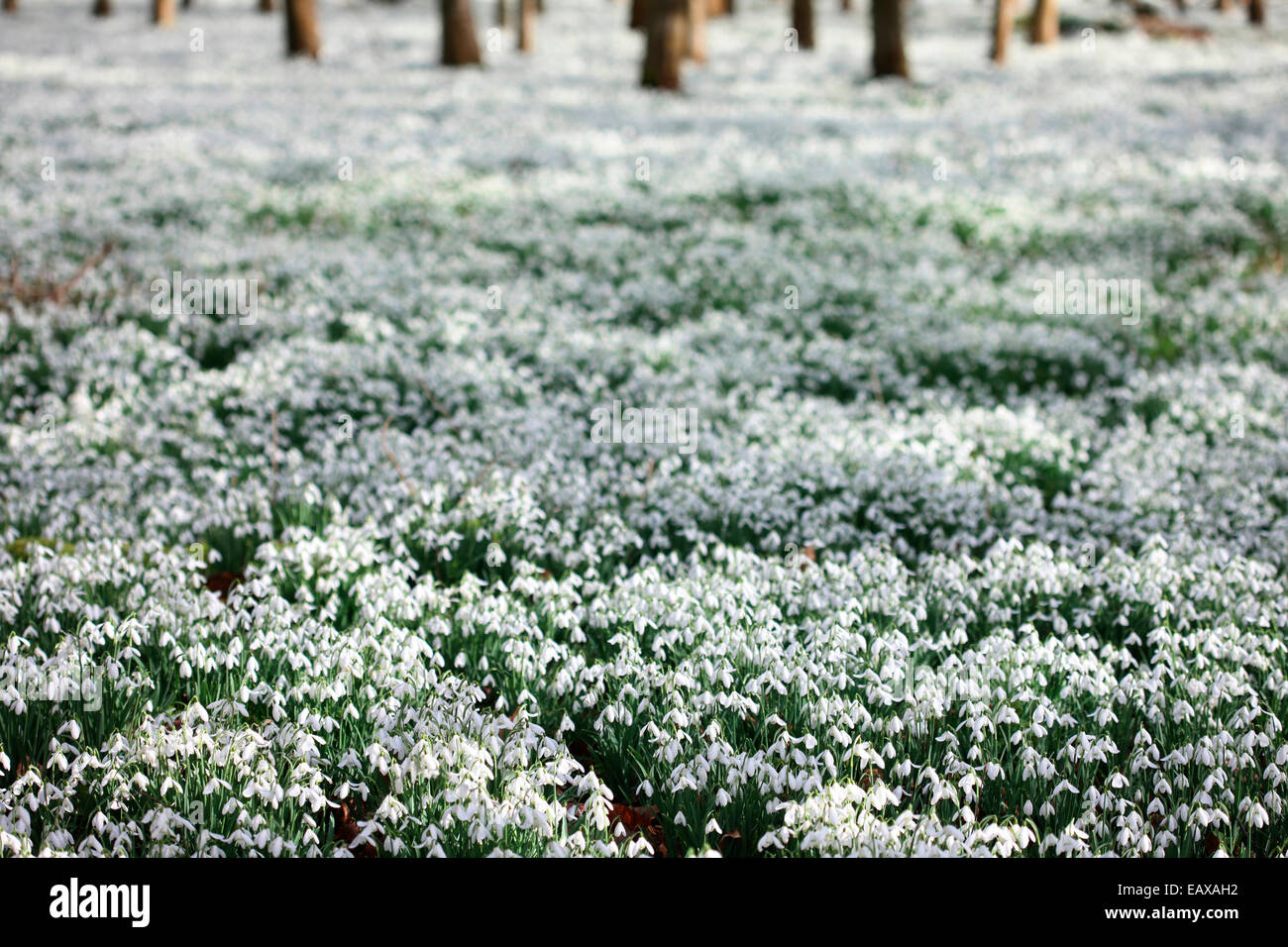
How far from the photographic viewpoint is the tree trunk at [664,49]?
23250 mm

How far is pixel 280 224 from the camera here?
1363 cm

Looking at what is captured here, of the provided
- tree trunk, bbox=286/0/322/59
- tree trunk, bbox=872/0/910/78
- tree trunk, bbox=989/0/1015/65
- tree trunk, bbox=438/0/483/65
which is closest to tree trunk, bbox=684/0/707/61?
tree trunk, bbox=872/0/910/78

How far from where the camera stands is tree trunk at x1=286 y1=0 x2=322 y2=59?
28.7 meters

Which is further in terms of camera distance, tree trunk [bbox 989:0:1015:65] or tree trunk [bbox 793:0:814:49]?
tree trunk [bbox 793:0:814:49]

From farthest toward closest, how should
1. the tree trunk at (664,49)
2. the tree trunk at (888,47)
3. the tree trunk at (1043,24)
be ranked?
1. the tree trunk at (1043,24)
2. the tree trunk at (888,47)
3. the tree trunk at (664,49)

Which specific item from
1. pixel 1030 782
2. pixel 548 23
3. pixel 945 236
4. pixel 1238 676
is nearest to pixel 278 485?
pixel 1030 782

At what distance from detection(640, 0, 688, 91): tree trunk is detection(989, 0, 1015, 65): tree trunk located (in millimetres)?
10460

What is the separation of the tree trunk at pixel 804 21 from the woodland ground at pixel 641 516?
17885mm

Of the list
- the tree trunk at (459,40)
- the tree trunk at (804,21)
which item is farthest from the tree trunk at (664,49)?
the tree trunk at (804,21)

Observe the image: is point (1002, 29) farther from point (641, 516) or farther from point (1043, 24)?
point (641, 516)

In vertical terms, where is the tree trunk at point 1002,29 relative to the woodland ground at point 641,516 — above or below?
above

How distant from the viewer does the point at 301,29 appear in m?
28.9

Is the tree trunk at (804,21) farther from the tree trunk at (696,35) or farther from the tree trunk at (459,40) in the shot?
the tree trunk at (459,40)

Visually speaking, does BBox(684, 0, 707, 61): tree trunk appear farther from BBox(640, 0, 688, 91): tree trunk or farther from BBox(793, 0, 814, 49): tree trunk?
BBox(640, 0, 688, 91): tree trunk
